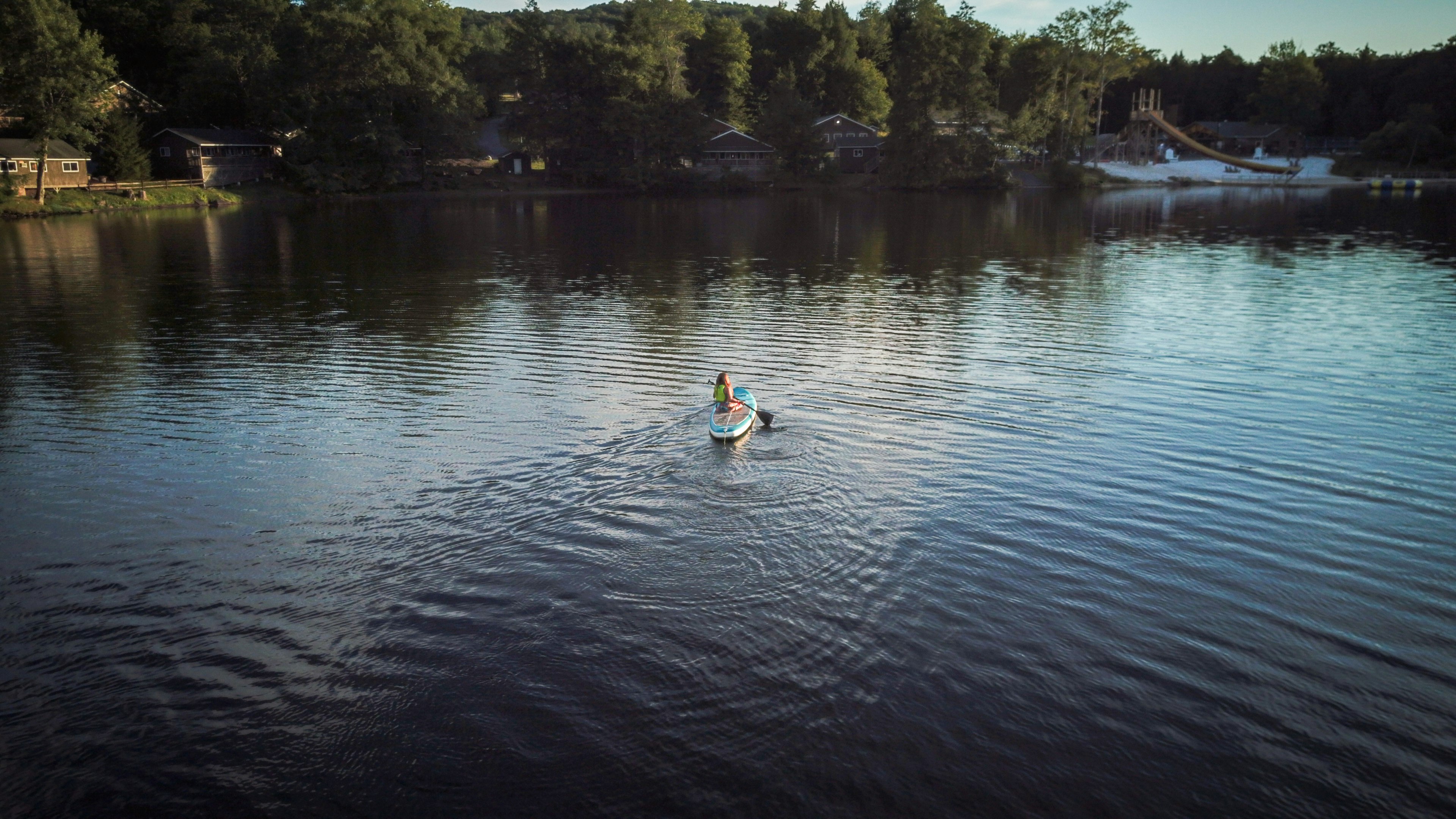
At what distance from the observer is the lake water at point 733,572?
830cm

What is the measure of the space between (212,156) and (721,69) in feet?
218

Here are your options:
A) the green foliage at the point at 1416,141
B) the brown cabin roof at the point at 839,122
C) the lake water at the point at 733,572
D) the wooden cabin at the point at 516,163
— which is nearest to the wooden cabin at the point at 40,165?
the wooden cabin at the point at 516,163

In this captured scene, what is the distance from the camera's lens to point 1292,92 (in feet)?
434

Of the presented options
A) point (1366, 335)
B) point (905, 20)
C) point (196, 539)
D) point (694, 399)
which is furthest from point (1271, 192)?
point (196, 539)

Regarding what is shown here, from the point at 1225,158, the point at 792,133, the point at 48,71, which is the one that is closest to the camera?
the point at 48,71

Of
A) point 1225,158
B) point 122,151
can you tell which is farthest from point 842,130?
point 122,151

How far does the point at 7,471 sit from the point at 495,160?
113 metres

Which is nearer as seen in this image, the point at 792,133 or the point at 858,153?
the point at 792,133

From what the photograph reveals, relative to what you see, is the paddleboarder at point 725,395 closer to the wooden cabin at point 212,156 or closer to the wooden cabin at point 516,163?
the wooden cabin at point 212,156

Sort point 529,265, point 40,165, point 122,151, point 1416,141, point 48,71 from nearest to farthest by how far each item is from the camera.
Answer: point 529,265
point 48,71
point 40,165
point 122,151
point 1416,141

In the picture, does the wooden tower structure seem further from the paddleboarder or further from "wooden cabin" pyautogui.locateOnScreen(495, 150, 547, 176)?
the paddleboarder

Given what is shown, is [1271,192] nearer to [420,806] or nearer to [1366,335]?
[1366,335]

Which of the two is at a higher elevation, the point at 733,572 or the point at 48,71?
the point at 48,71

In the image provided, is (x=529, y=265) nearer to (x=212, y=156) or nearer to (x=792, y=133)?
(x=212, y=156)
